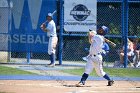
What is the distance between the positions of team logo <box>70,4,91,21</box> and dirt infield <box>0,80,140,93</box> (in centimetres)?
514

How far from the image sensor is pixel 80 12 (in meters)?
19.2

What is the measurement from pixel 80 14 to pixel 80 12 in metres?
0.08

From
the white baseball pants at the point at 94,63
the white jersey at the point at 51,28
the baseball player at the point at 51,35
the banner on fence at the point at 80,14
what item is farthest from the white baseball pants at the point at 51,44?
the white baseball pants at the point at 94,63

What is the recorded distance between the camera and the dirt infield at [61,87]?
11992 mm

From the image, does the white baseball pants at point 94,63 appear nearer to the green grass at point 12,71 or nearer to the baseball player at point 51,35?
the green grass at point 12,71

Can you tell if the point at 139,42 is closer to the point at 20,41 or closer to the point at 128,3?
the point at 128,3

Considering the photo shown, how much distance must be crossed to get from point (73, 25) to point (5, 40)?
2.90 meters

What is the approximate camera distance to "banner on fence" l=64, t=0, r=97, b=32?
62.8 feet

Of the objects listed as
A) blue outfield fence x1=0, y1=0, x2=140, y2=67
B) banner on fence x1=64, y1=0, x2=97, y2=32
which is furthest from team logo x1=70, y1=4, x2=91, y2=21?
blue outfield fence x1=0, y1=0, x2=140, y2=67

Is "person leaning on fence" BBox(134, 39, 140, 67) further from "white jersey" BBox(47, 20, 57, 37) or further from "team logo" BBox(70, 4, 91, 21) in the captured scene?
"white jersey" BBox(47, 20, 57, 37)

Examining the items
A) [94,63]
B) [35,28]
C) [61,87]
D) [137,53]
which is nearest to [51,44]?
[35,28]

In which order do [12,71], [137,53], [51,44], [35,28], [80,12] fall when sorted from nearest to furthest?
[12,71] → [51,44] → [137,53] → [80,12] → [35,28]

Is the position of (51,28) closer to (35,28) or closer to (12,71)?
(35,28)

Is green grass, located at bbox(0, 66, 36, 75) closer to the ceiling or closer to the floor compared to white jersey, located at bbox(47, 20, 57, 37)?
closer to the floor
